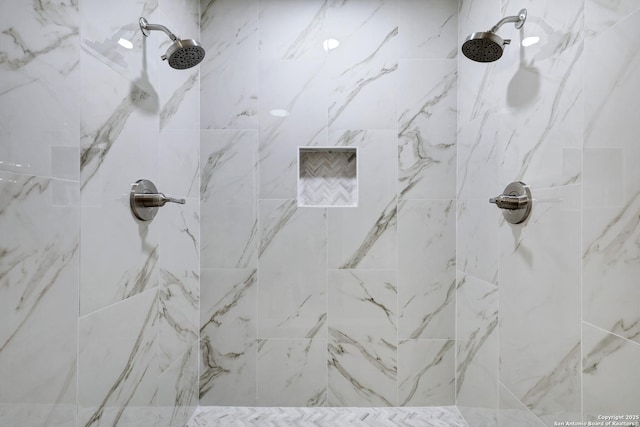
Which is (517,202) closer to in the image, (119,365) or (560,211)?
(560,211)

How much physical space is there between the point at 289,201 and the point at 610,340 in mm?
1194

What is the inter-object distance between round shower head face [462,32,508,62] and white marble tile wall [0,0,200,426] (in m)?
1.04

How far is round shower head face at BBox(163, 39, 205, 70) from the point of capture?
107 cm

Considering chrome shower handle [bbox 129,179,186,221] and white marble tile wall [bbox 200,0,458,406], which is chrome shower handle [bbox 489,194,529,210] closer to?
white marble tile wall [bbox 200,0,458,406]

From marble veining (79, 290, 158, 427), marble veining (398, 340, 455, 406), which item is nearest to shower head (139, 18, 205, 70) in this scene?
marble veining (79, 290, 158, 427)

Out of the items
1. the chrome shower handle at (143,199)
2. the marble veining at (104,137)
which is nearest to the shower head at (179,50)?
the marble veining at (104,137)

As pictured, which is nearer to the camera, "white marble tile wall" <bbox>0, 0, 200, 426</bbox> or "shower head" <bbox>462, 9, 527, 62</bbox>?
"white marble tile wall" <bbox>0, 0, 200, 426</bbox>

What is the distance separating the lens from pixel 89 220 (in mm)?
876

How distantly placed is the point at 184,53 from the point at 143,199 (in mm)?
485

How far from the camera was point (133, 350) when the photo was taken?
1.07 meters

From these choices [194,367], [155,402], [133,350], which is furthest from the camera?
[194,367]

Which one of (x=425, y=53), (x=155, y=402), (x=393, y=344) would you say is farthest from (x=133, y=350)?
(x=425, y=53)

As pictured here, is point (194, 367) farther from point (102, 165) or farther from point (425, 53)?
point (425, 53)

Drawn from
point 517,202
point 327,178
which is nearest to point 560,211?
point 517,202
